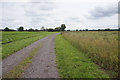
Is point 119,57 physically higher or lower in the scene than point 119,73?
higher

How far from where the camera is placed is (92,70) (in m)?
4.59

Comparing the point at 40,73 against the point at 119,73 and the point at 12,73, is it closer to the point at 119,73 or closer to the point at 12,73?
the point at 12,73

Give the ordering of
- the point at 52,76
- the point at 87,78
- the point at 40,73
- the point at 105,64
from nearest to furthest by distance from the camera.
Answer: the point at 87,78 < the point at 52,76 < the point at 40,73 < the point at 105,64

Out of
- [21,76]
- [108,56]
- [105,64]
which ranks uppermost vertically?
[108,56]

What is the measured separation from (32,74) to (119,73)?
4349mm

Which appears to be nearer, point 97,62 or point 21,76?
point 21,76

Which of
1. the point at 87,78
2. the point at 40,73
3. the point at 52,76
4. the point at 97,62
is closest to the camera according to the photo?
the point at 87,78

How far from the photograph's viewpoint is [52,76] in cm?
412

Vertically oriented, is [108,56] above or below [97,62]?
above

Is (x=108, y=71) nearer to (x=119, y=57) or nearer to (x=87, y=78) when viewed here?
(x=119, y=57)

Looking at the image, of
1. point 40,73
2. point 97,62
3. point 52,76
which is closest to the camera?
point 52,76

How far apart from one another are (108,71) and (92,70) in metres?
0.82

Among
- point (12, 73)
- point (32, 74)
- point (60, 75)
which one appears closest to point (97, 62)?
point (60, 75)

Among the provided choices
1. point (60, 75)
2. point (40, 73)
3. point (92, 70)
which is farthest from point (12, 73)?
point (92, 70)
